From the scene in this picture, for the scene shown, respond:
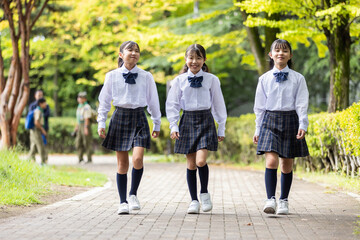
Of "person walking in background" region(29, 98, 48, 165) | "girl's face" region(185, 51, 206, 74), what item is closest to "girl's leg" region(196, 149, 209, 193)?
"girl's face" region(185, 51, 206, 74)

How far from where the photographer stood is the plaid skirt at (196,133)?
22.0ft

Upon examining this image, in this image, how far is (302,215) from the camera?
6.65 meters

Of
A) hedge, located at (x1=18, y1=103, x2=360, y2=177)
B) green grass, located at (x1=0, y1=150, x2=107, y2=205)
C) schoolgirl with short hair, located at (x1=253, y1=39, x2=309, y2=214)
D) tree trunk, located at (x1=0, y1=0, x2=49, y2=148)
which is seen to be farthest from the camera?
tree trunk, located at (x1=0, y1=0, x2=49, y2=148)

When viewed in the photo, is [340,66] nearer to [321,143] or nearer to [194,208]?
[321,143]

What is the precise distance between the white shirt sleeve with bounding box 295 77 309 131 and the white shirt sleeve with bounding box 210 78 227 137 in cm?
81

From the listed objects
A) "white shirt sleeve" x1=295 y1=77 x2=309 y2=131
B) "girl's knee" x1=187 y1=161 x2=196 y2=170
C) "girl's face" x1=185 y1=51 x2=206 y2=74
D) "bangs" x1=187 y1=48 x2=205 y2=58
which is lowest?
"girl's knee" x1=187 y1=161 x2=196 y2=170

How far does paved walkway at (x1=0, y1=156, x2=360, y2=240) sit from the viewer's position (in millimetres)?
5410

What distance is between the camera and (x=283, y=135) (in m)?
6.63

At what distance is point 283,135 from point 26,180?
172 inches

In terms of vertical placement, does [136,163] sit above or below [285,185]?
above

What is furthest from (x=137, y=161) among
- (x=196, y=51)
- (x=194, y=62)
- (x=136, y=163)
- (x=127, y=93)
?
(x=196, y=51)

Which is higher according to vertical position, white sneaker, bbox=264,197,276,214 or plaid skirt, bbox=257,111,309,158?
plaid skirt, bbox=257,111,309,158

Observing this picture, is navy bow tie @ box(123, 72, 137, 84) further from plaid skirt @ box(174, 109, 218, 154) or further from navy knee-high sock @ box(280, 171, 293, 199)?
navy knee-high sock @ box(280, 171, 293, 199)

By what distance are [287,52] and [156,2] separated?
559 inches
